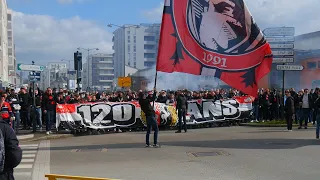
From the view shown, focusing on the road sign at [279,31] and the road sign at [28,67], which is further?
the road sign at [279,31]

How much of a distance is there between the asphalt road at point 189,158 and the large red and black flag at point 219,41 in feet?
7.30

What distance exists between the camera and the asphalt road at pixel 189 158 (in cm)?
883

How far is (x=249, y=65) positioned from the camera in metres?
13.1

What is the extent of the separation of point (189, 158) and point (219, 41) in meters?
4.15

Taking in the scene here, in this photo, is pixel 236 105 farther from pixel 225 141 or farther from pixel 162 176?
pixel 162 176

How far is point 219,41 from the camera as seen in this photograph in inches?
520

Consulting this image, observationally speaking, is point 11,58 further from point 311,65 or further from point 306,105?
point 306,105

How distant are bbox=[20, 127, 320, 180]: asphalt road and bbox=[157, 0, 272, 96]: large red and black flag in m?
2.22

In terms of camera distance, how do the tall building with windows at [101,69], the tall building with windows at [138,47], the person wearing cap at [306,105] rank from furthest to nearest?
the tall building with windows at [101,69], the tall building with windows at [138,47], the person wearing cap at [306,105]

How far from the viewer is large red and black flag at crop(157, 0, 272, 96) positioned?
13102 millimetres

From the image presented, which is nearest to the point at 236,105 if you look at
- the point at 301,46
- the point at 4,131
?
the point at 4,131

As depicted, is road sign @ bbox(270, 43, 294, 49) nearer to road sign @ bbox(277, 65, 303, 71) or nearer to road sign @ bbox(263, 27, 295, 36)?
road sign @ bbox(277, 65, 303, 71)

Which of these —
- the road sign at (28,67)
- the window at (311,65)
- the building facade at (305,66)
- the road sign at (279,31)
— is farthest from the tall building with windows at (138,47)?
the road sign at (28,67)

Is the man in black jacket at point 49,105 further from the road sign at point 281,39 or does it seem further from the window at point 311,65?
the window at point 311,65
